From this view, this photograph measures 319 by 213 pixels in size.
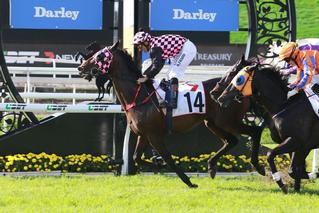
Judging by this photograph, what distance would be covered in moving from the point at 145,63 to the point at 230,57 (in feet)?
37.7

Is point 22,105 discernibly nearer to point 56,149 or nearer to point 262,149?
point 56,149

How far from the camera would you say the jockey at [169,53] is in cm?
727

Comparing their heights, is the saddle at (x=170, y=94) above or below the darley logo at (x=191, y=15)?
below

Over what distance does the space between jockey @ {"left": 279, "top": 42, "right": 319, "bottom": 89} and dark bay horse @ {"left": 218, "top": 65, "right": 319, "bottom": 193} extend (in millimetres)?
188

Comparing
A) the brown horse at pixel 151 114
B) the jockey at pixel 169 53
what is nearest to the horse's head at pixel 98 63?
the brown horse at pixel 151 114

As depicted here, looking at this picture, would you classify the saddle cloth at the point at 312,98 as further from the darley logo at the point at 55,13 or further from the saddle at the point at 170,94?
the darley logo at the point at 55,13

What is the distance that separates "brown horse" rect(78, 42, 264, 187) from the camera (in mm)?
7375

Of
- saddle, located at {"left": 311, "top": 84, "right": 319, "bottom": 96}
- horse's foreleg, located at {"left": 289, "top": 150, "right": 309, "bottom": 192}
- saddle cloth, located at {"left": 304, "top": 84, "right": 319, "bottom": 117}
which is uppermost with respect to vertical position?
saddle, located at {"left": 311, "top": 84, "right": 319, "bottom": 96}

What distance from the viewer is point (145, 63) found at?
352 inches

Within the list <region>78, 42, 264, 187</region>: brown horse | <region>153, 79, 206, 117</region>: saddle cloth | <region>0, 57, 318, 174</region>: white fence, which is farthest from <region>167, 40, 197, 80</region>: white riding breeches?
<region>0, 57, 318, 174</region>: white fence

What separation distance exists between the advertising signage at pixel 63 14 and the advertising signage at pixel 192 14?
76cm

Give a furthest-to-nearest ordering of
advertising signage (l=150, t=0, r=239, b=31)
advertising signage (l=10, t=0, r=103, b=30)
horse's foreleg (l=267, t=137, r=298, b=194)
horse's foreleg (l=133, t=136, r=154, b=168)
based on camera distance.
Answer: advertising signage (l=150, t=0, r=239, b=31)
advertising signage (l=10, t=0, r=103, b=30)
horse's foreleg (l=133, t=136, r=154, b=168)
horse's foreleg (l=267, t=137, r=298, b=194)

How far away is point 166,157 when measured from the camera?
7328 millimetres

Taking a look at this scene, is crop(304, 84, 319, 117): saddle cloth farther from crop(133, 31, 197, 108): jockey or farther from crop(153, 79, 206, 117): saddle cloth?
crop(133, 31, 197, 108): jockey
